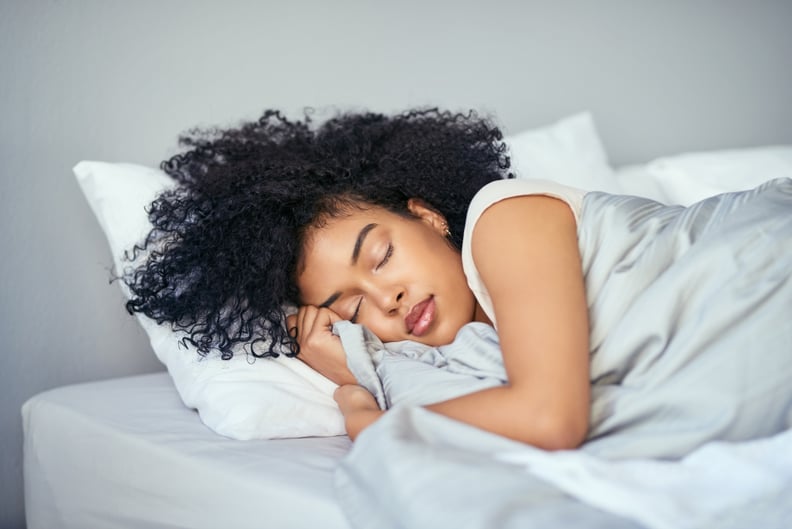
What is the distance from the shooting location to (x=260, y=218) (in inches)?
57.5

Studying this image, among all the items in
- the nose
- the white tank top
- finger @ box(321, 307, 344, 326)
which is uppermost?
the white tank top

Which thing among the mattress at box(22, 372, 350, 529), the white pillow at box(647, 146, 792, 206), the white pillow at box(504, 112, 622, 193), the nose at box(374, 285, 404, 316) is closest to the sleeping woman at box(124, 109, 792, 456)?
the nose at box(374, 285, 404, 316)

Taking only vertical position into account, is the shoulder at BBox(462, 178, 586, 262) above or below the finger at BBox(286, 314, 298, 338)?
above

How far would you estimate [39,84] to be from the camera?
5.66 ft

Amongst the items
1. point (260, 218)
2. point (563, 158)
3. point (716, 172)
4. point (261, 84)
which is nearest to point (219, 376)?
point (260, 218)

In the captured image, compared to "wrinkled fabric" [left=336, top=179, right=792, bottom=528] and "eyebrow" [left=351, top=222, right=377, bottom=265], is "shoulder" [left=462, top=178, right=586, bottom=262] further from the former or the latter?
"eyebrow" [left=351, top=222, right=377, bottom=265]

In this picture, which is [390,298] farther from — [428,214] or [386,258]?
[428,214]

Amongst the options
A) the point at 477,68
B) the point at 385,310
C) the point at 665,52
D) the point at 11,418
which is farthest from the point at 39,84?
the point at 665,52

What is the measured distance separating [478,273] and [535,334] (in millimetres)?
274

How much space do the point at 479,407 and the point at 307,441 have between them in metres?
0.38

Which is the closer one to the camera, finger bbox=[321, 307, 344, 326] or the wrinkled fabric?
the wrinkled fabric

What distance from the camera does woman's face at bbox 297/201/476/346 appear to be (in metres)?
1.37

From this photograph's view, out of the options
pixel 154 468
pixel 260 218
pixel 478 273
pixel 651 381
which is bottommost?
pixel 154 468

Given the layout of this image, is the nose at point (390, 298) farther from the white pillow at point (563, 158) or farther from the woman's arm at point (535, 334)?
the white pillow at point (563, 158)
